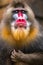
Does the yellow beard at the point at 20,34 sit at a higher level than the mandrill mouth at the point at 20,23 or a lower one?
lower

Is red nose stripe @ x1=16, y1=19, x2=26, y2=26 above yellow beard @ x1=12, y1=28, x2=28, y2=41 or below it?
above

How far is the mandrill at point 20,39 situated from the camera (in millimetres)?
4320

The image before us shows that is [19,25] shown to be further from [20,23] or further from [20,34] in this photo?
[20,34]

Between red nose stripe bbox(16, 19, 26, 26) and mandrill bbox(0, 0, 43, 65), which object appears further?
mandrill bbox(0, 0, 43, 65)

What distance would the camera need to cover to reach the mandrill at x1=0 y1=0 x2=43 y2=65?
432 cm

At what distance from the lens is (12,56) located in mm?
4375

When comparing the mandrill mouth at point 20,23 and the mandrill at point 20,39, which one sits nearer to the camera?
the mandrill mouth at point 20,23

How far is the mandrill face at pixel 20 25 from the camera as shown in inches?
163

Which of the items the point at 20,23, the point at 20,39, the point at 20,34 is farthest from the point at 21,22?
the point at 20,39

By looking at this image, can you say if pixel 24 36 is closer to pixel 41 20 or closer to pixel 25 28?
pixel 25 28

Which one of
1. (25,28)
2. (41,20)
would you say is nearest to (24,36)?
(25,28)

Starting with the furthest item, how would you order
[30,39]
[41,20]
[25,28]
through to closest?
[41,20] < [30,39] < [25,28]

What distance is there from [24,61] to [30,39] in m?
0.33

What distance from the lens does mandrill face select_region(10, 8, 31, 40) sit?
414cm
